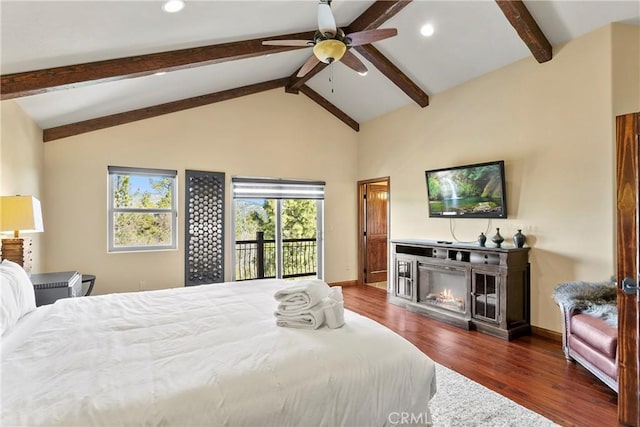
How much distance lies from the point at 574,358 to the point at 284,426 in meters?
3.00

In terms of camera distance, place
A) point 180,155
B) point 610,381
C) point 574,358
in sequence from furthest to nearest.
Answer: point 180,155
point 574,358
point 610,381

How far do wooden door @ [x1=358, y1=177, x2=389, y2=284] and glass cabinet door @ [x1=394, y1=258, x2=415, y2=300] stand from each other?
5.15ft

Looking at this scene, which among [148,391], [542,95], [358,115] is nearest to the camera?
[148,391]

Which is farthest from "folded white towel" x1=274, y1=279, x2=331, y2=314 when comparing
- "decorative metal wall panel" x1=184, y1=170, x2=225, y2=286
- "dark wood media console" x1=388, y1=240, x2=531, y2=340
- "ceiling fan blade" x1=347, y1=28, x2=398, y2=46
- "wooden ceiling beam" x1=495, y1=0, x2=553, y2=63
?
"decorative metal wall panel" x1=184, y1=170, x2=225, y2=286

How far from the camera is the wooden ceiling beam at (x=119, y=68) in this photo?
2.71 metres

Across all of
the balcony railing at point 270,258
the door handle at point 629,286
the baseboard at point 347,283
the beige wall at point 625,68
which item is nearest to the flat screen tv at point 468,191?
the beige wall at point 625,68

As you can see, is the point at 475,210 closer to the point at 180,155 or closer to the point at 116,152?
the point at 180,155

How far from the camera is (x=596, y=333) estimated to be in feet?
8.64

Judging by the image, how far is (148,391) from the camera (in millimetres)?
1233

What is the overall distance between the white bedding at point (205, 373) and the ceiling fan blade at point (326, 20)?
222 cm

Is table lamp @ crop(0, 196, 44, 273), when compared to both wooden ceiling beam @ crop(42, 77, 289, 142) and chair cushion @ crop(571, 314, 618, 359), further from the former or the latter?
chair cushion @ crop(571, 314, 618, 359)

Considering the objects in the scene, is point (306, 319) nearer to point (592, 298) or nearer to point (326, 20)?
point (326, 20)

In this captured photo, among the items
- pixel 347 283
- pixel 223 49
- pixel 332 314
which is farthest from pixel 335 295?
pixel 347 283

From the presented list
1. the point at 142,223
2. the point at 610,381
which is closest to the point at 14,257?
the point at 142,223
